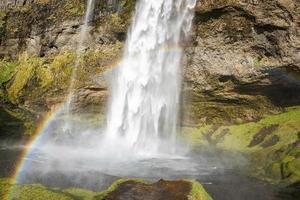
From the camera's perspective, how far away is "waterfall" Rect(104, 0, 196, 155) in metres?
40.3

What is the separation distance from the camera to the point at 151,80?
41.6 meters

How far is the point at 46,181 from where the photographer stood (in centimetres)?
2286

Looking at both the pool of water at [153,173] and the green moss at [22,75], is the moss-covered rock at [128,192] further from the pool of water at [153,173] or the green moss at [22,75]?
the green moss at [22,75]

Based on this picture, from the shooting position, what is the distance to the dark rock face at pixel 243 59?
35531mm

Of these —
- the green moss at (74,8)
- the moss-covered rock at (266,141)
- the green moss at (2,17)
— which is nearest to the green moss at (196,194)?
the moss-covered rock at (266,141)

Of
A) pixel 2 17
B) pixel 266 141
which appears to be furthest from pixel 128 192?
pixel 2 17

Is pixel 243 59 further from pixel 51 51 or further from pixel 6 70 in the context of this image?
pixel 6 70

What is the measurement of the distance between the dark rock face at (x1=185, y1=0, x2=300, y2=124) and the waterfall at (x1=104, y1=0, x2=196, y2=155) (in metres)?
1.89

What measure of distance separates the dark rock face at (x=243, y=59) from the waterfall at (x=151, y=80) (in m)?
1.89

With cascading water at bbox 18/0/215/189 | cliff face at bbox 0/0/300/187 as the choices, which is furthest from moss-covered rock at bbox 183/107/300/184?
cascading water at bbox 18/0/215/189

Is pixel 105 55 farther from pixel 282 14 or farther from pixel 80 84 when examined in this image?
pixel 282 14

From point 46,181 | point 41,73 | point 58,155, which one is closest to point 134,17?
point 41,73

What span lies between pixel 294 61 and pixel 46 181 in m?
22.6

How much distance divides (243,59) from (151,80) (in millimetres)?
8783
